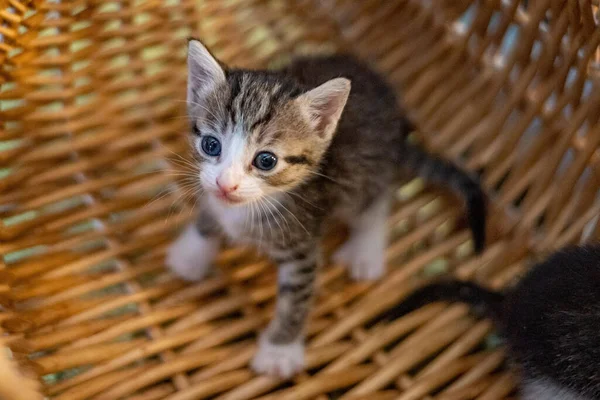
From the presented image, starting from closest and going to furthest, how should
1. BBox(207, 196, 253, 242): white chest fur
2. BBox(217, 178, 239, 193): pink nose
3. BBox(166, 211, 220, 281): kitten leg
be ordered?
BBox(217, 178, 239, 193): pink nose → BBox(207, 196, 253, 242): white chest fur → BBox(166, 211, 220, 281): kitten leg

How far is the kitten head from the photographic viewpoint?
3.71 feet

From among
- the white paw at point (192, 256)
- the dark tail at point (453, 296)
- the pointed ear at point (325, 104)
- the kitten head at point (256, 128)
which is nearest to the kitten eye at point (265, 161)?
the kitten head at point (256, 128)

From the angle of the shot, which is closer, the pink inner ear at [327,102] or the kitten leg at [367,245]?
the pink inner ear at [327,102]

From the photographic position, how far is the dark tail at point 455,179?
1.52 m

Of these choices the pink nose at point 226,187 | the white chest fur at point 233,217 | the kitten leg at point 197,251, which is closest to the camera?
the pink nose at point 226,187

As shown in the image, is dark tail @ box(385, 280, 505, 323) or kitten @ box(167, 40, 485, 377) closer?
kitten @ box(167, 40, 485, 377)

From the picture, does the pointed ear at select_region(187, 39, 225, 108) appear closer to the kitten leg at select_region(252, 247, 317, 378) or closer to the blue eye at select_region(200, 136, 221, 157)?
the blue eye at select_region(200, 136, 221, 157)

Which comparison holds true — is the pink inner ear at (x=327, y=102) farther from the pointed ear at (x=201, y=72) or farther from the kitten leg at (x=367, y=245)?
the kitten leg at (x=367, y=245)

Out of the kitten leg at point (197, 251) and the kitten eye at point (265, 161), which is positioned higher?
the kitten leg at point (197, 251)

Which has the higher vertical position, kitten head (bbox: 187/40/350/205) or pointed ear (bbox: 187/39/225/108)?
pointed ear (bbox: 187/39/225/108)

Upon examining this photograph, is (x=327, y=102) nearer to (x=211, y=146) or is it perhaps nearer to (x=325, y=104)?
(x=325, y=104)

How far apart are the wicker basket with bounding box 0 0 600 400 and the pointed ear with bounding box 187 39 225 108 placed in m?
0.27

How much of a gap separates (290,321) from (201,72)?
0.57 meters

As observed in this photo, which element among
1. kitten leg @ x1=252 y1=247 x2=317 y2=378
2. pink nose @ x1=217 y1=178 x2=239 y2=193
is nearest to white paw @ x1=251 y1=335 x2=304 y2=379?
kitten leg @ x1=252 y1=247 x2=317 y2=378
